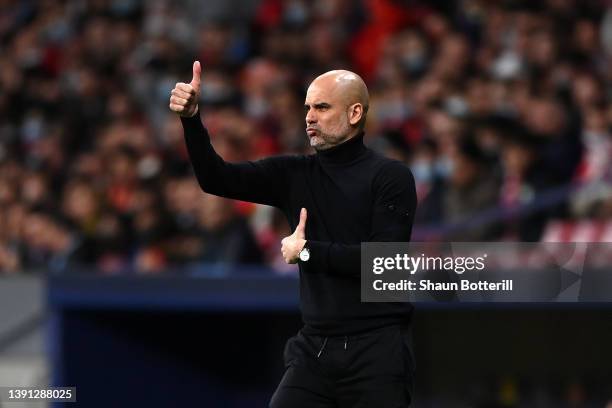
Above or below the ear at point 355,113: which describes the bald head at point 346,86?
above

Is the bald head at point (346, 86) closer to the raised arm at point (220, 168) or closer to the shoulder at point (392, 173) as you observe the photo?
the shoulder at point (392, 173)

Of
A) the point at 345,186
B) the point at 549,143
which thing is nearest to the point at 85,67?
the point at 549,143

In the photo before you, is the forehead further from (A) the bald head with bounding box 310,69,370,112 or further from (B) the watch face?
(B) the watch face

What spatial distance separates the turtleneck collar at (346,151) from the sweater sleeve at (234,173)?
0.69 feet

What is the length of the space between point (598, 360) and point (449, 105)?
2.35m

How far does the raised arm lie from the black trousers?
0.64 metres

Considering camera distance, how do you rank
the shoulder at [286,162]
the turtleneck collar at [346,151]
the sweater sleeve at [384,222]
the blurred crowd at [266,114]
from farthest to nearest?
the blurred crowd at [266,114]
the shoulder at [286,162]
the turtleneck collar at [346,151]
the sweater sleeve at [384,222]

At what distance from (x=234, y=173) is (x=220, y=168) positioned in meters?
0.06

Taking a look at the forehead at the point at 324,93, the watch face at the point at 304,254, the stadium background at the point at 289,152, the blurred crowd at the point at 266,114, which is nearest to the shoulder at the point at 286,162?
the forehead at the point at 324,93

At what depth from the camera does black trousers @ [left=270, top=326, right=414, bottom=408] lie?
465 centimetres

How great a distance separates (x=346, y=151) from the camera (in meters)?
4.88

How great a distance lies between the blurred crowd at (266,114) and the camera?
28.6 feet

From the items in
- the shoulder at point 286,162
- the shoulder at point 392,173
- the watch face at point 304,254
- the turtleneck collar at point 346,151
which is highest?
the turtleneck collar at point 346,151

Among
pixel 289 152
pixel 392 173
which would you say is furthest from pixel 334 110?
pixel 289 152
